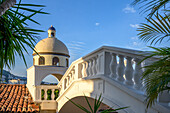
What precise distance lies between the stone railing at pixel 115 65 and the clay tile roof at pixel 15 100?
13.5ft

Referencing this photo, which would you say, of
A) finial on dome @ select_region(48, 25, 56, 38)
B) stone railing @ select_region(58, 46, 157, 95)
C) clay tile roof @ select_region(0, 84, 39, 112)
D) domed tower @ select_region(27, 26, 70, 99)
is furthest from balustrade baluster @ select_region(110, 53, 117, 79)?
finial on dome @ select_region(48, 25, 56, 38)

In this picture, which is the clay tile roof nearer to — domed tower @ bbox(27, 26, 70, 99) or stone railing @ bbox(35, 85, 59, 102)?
stone railing @ bbox(35, 85, 59, 102)

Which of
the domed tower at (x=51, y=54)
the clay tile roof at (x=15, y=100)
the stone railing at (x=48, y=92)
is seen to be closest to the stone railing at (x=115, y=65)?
the stone railing at (x=48, y=92)

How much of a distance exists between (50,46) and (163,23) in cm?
1249

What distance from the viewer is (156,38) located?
286 centimetres

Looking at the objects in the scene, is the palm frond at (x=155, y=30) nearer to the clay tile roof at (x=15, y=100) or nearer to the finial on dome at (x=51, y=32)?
the clay tile roof at (x=15, y=100)

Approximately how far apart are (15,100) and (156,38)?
1044 centimetres

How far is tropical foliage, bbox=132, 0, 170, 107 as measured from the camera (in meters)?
2.41

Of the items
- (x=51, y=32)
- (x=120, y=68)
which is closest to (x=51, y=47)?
(x=51, y=32)

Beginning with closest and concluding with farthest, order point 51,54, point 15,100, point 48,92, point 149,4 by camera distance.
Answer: point 149,4, point 48,92, point 15,100, point 51,54

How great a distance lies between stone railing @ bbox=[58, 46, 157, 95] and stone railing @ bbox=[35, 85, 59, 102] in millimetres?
3445

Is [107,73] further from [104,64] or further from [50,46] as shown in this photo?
[50,46]

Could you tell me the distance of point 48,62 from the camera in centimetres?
1436

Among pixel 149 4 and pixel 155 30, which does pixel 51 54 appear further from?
pixel 149 4
